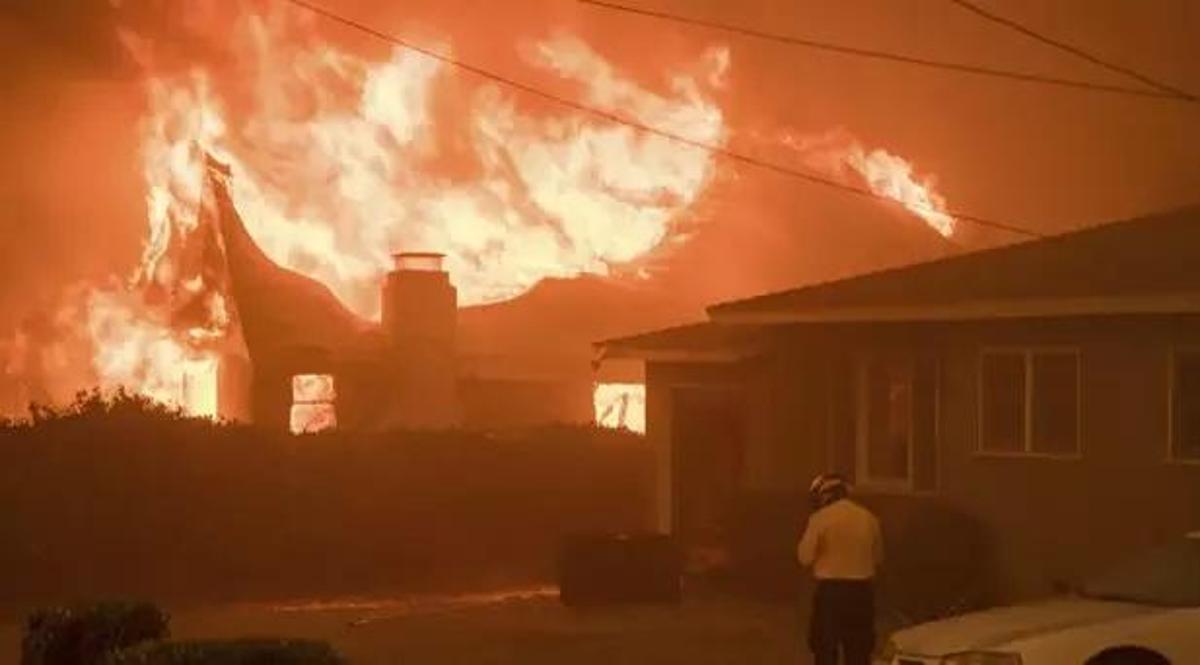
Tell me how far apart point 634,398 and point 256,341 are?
7.26 metres

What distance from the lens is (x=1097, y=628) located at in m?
12.0

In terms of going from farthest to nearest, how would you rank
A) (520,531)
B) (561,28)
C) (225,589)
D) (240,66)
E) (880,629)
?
(561,28) < (240,66) < (520,531) < (225,589) < (880,629)

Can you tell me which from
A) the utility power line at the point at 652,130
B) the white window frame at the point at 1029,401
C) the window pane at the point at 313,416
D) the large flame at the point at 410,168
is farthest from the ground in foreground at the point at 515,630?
the utility power line at the point at 652,130

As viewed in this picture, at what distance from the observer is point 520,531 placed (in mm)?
27031

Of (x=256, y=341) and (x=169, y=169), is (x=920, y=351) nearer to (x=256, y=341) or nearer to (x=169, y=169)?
(x=256, y=341)

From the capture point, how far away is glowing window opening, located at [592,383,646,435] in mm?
41188

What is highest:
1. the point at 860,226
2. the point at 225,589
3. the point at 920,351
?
the point at 860,226

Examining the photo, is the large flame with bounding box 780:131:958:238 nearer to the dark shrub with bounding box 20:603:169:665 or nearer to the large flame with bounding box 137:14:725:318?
the large flame with bounding box 137:14:725:318

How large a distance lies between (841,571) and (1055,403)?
246 inches

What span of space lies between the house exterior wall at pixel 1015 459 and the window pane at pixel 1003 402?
12 centimetres

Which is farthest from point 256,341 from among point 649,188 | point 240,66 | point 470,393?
point 649,188

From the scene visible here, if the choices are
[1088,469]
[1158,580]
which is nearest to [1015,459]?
[1088,469]

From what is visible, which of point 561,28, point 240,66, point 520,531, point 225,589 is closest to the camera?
point 225,589

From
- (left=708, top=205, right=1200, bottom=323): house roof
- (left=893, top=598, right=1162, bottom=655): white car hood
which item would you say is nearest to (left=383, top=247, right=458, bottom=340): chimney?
(left=708, top=205, right=1200, bottom=323): house roof
